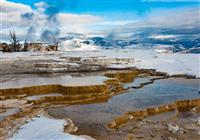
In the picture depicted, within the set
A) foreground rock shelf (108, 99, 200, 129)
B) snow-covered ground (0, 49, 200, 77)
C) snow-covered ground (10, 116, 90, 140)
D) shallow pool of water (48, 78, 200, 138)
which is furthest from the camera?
snow-covered ground (0, 49, 200, 77)

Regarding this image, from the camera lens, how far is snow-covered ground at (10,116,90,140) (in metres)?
9.59

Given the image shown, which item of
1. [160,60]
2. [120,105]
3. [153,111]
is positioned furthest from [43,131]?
[160,60]

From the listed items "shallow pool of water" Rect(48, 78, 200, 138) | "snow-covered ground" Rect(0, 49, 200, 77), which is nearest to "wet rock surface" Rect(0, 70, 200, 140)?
"shallow pool of water" Rect(48, 78, 200, 138)

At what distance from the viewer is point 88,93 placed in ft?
54.2

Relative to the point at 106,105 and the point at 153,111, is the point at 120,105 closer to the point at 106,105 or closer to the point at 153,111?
the point at 106,105

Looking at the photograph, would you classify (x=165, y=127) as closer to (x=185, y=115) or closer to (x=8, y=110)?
(x=185, y=115)

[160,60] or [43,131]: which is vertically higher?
[160,60]

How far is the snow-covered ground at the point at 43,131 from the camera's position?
9.59 metres

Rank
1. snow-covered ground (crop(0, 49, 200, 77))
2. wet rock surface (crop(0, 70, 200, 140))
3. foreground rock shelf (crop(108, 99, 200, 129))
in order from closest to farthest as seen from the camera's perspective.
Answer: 1. wet rock surface (crop(0, 70, 200, 140))
2. foreground rock shelf (crop(108, 99, 200, 129))
3. snow-covered ground (crop(0, 49, 200, 77))

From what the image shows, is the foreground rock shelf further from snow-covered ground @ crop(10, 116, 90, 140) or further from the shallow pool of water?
snow-covered ground @ crop(10, 116, 90, 140)

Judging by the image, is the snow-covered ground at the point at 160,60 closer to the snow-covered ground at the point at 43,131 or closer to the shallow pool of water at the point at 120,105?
the shallow pool of water at the point at 120,105

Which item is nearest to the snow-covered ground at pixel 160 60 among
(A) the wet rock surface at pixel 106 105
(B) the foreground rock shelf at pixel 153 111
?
(A) the wet rock surface at pixel 106 105

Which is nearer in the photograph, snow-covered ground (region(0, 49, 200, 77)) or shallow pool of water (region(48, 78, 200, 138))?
shallow pool of water (region(48, 78, 200, 138))

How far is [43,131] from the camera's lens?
1021 centimetres
